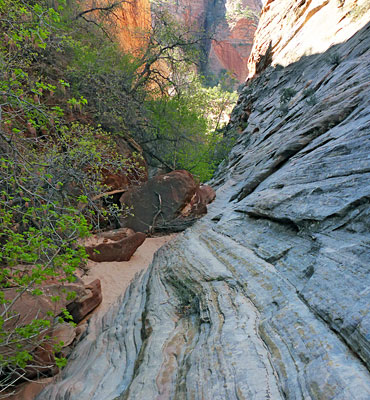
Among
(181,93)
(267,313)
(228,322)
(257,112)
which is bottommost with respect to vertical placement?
(228,322)

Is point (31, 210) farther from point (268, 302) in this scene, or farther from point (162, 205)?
point (162, 205)

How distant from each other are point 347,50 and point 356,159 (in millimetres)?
8888

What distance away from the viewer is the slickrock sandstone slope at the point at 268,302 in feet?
7.16

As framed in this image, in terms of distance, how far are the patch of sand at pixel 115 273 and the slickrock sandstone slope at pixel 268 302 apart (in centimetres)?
105

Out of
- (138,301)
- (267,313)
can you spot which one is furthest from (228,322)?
(138,301)

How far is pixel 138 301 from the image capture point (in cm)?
487

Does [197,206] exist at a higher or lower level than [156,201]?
higher

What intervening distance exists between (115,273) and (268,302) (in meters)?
5.29

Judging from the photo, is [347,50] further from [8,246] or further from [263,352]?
[8,246]

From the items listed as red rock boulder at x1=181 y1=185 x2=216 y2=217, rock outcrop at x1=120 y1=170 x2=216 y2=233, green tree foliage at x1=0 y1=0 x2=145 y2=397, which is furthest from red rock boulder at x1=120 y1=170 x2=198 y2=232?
green tree foliage at x1=0 y1=0 x2=145 y2=397

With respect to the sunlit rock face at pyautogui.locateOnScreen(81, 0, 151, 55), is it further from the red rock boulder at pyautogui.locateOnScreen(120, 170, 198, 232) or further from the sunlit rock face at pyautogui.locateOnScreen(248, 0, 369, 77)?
the sunlit rock face at pyautogui.locateOnScreen(248, 0, 369, 77)

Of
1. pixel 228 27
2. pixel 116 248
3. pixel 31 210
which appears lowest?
pixel 116 248

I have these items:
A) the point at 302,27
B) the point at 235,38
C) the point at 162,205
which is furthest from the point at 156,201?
the point at 235,38

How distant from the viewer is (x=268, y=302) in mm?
3096
